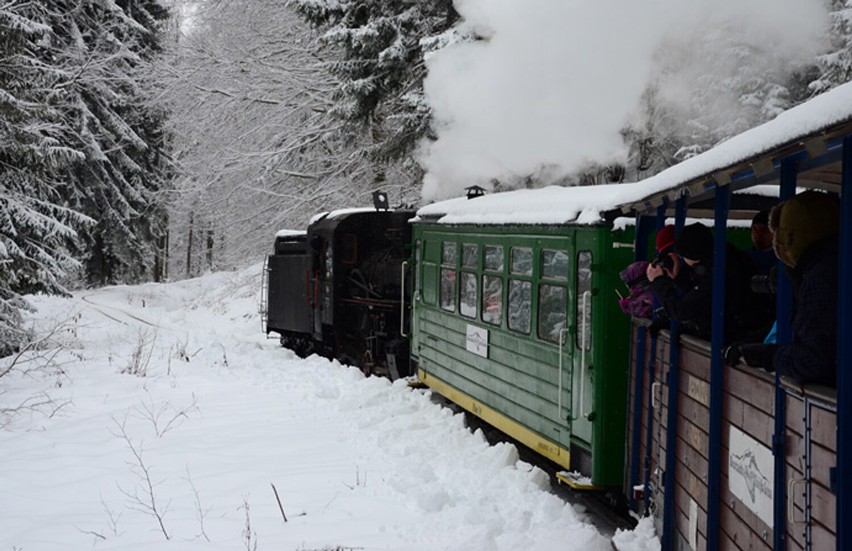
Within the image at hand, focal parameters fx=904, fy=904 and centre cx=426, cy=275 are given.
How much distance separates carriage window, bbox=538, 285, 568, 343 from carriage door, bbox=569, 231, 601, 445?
18 centimetres

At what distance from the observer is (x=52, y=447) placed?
8.49 meters

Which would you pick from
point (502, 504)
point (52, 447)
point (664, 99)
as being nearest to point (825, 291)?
point (502, 504)

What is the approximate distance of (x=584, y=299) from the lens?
256 inches

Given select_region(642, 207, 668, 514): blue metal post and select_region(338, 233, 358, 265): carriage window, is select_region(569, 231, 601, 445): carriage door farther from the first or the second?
select_region(338, 233, 358, 265): carriage window

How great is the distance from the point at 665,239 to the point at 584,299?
1.50 metres

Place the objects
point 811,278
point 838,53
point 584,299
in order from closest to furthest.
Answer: point 811,278 < point 584,299 < point 838,53

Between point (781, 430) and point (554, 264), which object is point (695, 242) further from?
point (554, 264)

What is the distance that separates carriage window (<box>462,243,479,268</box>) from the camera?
8.84 metres

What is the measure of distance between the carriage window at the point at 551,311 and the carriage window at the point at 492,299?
2.78 ft

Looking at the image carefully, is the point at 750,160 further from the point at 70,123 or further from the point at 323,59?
the point at 70,123

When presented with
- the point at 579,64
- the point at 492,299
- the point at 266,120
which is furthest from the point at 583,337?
the point at 266,120

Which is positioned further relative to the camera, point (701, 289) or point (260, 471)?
point (260, 471)

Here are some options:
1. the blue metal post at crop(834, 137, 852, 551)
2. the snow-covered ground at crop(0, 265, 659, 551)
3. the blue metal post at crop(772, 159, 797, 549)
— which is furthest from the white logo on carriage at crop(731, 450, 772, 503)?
the snow-covered ground at crop(0, 265, 659, 551)

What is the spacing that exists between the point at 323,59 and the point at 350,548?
49.7ft
